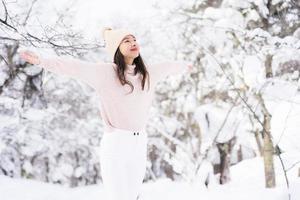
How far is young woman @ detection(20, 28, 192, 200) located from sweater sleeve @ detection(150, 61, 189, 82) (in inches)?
7.4

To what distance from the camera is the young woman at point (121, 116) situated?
3061mm

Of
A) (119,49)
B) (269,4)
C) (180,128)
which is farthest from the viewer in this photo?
(180,128)

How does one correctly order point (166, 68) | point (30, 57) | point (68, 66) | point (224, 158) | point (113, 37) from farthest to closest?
point (224, 158), point (166, 68), point (113, 37), point (68, 66), point (30, 57)

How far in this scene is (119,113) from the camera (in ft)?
10.2

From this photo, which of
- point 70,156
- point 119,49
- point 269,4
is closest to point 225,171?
point 70,156

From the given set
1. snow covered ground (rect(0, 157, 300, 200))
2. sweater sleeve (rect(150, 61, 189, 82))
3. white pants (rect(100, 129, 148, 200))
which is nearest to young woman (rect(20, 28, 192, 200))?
white pants (rect(100, 129, 148, 200))

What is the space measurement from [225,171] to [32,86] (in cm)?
625

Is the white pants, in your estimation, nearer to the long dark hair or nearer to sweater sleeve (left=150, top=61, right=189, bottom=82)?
the long dark hair

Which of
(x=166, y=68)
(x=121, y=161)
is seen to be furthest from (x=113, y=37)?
(x=121, y=161)

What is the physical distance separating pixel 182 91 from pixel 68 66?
12.7 m

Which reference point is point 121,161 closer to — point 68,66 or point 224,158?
point 68,66

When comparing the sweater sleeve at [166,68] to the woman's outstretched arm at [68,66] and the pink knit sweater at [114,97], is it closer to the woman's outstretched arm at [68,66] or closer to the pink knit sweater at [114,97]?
the pink knit sweater at [114,97]

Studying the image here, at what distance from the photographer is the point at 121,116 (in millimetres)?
3113

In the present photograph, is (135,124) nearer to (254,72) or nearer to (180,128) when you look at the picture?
(254,72)
